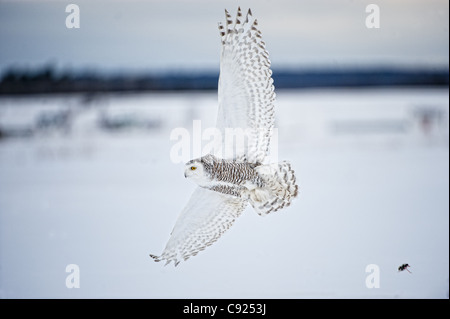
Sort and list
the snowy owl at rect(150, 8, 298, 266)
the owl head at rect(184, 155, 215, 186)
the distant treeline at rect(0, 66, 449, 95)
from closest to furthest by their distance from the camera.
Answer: the owl head at rect(184, 155, 215, 186), the snowy owl at rect(150, 8, 298, 266), the distant treeline at rect(0, 66, 449, 95)

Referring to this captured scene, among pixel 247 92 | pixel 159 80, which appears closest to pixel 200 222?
pixel 247 92

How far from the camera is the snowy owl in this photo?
2.14 meters

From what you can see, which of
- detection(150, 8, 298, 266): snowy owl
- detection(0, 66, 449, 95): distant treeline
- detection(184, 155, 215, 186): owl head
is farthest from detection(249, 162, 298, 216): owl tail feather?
detection(0, 66, 449, 95): distant treeline

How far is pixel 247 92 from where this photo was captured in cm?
217

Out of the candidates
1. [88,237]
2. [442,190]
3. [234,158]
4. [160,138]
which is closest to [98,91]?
[160,138]

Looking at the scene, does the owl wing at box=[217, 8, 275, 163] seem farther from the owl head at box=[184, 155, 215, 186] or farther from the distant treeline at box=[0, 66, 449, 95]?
the distant treeline at box=[0, 66, 449, 95]

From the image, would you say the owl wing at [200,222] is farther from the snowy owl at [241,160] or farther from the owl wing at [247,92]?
the owl wing at [247,92]

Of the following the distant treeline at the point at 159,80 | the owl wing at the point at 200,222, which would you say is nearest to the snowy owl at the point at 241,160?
the owl wing at the point at 200,222

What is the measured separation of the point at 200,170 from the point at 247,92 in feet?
1.21

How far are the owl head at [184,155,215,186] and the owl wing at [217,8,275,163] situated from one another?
0.19 m

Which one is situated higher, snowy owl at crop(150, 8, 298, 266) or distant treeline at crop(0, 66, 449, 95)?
distant treeline at crop(0, 66, 449, 95)

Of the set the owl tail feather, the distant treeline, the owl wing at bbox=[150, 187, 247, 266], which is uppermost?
the distant treeline

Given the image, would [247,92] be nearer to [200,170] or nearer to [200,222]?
[200,170]

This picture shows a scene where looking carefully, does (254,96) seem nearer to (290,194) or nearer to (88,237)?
(290,194)
